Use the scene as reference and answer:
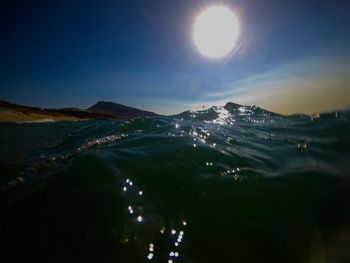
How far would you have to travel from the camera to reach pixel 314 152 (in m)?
5.59

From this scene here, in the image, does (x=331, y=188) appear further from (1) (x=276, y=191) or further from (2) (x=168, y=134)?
(2) (x=168, y=134)

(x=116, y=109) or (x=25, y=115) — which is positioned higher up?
(x=116, y=109)

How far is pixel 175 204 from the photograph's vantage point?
3334mm

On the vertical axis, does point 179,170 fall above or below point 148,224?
above

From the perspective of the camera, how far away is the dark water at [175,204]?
2664mm

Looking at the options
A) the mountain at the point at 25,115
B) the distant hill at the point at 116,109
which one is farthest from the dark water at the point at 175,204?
the distant hill at the point at 116,109

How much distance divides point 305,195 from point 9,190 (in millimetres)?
3774

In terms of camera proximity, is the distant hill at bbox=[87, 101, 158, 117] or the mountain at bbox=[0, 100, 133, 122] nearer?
the mountain at bbox=[0, 100, 133, 122]

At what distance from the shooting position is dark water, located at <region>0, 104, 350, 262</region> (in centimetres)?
266

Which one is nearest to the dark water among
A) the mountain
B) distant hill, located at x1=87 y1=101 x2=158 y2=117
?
the mountain

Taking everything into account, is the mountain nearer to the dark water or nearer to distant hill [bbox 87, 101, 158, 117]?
the dark water

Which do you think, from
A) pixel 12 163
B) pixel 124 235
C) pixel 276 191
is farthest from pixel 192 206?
pixel 12 163

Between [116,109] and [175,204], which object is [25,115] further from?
[116,109]

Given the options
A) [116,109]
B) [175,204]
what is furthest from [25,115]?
[116,109]
